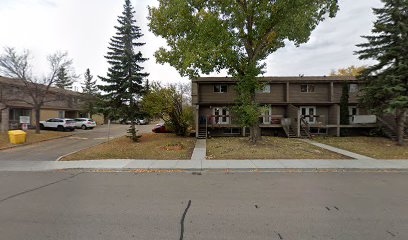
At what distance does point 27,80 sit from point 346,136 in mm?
31274

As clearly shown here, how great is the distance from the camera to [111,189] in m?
6.36

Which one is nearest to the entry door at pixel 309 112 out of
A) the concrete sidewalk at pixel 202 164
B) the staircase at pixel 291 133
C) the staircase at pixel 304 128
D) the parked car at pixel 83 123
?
the staircase at pixel 304 128

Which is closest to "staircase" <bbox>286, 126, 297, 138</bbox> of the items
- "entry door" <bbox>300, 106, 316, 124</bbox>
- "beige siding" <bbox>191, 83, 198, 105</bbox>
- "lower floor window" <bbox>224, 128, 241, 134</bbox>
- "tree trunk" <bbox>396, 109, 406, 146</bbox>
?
"entry door" <bbox>300, 106, 316, 124</bbox>

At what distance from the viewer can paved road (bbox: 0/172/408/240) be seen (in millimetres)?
3781

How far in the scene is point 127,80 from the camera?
58.4 ft

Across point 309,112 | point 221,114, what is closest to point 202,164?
point 221,114

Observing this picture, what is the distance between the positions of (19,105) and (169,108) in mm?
19152

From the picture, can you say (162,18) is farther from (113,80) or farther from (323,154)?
(323,154)

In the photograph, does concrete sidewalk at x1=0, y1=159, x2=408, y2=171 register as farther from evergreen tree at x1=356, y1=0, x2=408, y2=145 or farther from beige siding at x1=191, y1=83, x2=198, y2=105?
beige siding at x1=191, y1=83, x2=198, y2=105

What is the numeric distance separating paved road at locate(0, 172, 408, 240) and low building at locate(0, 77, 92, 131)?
774 inches

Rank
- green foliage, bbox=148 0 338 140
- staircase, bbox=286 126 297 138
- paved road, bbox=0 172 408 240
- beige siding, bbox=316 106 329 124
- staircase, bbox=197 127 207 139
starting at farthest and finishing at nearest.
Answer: beige siding, bbox=316 106 329 124
staircase, bbox=286 126 297 138
staircase, bbox=197 127 207 139
green foliage, bbox=148 0 338 140
paved road, bbox=0 172 408 240

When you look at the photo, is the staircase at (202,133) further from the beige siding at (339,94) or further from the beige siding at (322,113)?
the beige siding at (339,94)

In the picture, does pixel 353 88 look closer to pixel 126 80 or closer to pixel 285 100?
pixel 285 100

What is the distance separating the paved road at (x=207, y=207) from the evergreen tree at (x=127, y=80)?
10.6m
